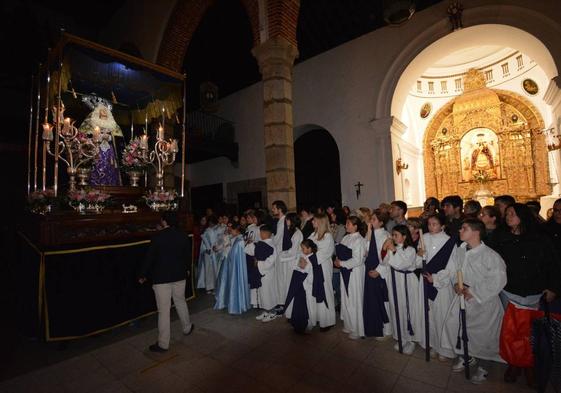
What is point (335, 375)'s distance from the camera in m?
2.96

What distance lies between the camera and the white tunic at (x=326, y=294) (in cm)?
402

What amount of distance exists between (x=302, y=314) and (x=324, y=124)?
8.22m

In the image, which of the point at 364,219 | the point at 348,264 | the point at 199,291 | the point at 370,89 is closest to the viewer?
the point at 348,264

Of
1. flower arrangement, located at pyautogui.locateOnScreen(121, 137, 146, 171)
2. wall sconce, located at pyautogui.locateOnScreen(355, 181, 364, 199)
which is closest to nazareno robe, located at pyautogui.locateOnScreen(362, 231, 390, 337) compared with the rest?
flower arrangement, located at pyautogui.locateOnScreen(121, 137, 146, 171)

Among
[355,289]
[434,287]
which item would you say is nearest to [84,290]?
[355,289]

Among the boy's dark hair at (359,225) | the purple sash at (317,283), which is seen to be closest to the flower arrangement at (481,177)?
the boy's dark hair at (359,225)

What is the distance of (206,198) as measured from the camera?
14828 millimetres

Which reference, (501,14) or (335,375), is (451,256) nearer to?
(335,375)

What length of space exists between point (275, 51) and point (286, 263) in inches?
179

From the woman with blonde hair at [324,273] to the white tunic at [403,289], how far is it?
795 millimetres

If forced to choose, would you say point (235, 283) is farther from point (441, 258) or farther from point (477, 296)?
point (477, 296)

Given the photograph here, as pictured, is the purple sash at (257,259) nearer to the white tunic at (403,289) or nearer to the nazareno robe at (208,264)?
the nazareno robe at (208,264)

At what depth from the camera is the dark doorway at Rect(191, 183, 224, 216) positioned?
14141mm

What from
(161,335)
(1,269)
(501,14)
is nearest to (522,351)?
(161,335)
